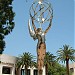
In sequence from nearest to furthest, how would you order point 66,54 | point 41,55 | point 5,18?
point 41,55
point 5,18
point 66,54

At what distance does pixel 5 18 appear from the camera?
34844mm

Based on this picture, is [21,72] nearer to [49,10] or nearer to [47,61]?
[47,61]

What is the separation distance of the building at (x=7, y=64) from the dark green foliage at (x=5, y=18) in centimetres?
4424

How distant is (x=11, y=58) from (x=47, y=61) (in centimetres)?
919

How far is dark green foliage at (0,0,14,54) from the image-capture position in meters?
34.5

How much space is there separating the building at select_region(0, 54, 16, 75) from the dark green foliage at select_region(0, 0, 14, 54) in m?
44.2

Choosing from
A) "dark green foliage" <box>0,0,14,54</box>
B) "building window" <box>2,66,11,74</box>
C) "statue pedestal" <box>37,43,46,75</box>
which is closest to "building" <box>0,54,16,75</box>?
"building window" <box>2,66,11,74</box>

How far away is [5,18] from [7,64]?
4880 centimetres

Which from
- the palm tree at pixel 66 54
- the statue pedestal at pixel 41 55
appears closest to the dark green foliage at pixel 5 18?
the statue pedestal at pixel 41 55

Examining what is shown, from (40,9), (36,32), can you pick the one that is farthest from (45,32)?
(40,9)

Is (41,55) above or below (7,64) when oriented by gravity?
below

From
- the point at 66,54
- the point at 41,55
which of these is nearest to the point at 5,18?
the point at 41,55

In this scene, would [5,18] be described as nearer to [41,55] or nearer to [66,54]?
[41,55]

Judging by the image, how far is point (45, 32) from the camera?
2870 cm
